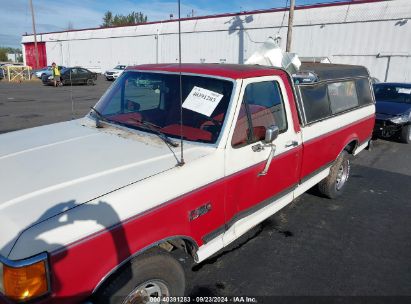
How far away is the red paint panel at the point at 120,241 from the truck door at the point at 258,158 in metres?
0.32

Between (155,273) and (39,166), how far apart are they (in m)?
1.10

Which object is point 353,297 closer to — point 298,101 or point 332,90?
point 298,101

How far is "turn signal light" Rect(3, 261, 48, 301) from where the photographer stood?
1.69 m

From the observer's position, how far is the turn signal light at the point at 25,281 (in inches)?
66.5

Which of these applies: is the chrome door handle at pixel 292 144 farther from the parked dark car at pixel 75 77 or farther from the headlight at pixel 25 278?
the parked dark car at pixel 75 77

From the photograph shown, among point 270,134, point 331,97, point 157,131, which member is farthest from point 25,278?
Answer: point 331,97

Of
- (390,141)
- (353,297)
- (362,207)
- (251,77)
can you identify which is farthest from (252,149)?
(390,141)

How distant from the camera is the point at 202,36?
33406 mm

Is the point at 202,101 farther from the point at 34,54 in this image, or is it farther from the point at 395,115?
the point at 34,54

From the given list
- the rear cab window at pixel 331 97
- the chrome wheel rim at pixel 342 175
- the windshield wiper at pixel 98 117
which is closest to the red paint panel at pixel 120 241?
the windshield wiper at pixel 98 117

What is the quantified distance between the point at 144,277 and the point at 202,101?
4.97ft

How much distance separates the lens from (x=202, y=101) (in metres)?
2.98

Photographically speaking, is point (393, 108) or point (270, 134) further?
point (393, 108)

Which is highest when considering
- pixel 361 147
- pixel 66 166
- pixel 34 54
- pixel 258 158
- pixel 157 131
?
pixel 34 54
